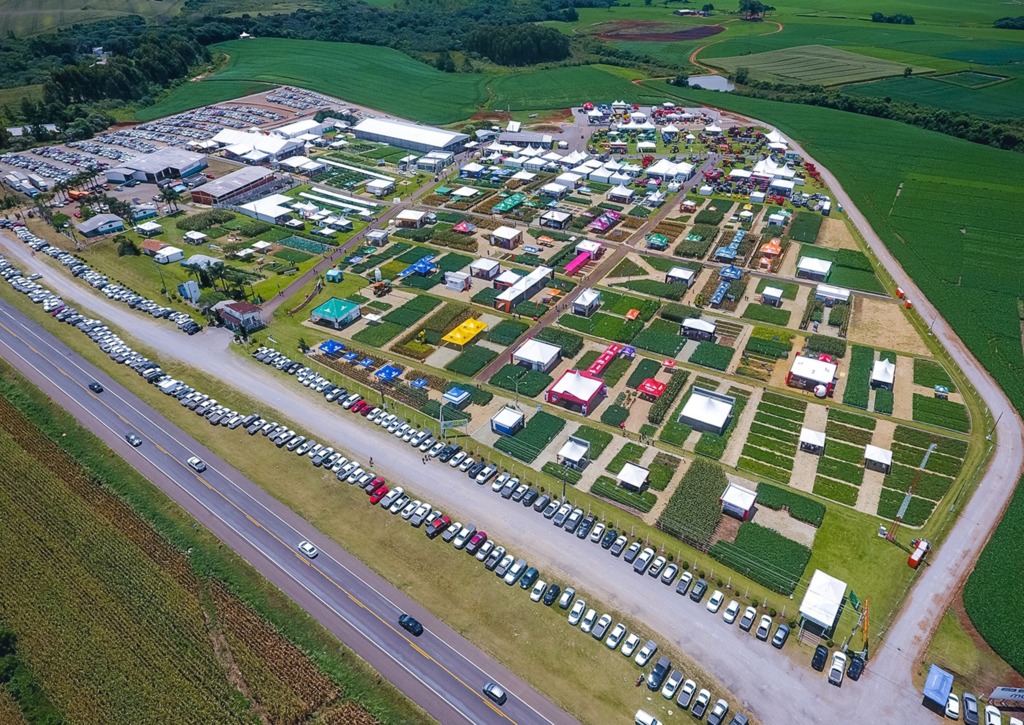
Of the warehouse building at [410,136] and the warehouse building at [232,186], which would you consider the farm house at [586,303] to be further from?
the warehouse building at [410,136]

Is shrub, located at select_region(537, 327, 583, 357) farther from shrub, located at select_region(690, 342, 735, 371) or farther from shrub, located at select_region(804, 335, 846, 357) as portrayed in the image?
shrub, located at select_region(804, 335, 846, 357)

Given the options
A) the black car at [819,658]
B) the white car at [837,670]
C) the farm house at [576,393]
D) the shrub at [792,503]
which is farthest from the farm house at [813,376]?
the white car at [837,670]

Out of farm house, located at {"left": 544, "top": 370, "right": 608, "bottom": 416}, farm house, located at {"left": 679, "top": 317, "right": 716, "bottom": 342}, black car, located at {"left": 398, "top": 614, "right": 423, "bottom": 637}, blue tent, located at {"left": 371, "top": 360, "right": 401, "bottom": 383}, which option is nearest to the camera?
black car, located at {"left": 398, "top": 614, "right": 423, "bottom": 637}

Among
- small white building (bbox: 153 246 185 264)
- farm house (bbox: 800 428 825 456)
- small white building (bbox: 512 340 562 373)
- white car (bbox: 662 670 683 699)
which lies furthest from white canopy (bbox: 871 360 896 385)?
small white building (bbox: 153 246 185 264)

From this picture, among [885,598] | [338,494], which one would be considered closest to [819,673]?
[885,598]

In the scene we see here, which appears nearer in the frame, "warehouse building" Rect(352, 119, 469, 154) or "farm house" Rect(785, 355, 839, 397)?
"farm house" Rect(785, 355, 839, 397)

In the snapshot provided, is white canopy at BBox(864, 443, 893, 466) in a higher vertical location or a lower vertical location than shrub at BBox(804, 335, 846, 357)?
lower

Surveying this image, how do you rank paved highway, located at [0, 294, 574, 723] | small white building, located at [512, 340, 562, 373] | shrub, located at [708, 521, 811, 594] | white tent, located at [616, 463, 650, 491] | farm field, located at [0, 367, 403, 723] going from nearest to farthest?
farm field, located at [0, 367, 403, 723] → paved highway, located at [0, 294, 574, 723] → shrub, located at [708, 521, 811, 594] → white tent, located at [616, 463, 650, 491] → small white building, located at [512, 340, 562, 373]

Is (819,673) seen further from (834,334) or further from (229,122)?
(229,122)

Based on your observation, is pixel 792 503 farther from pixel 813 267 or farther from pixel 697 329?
pixel 813 267
